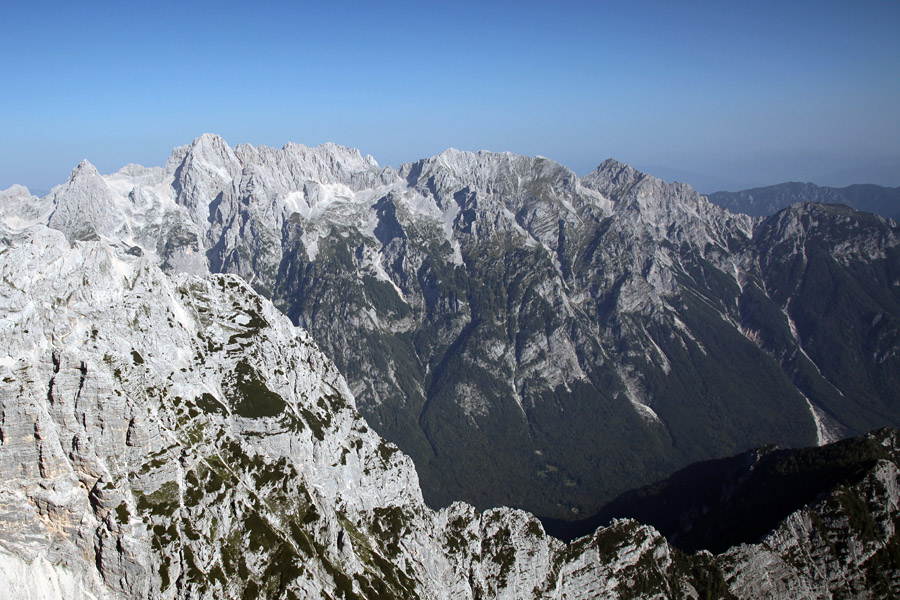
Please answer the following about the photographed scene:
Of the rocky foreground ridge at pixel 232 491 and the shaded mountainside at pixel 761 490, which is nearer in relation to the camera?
the rocky foreground ridge at pixel 232 491

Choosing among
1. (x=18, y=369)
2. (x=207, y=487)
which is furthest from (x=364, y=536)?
(x=18, y=369)

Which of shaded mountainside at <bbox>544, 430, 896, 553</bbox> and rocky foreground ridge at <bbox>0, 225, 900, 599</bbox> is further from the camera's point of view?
shaded mountainside at <bbox>544, 430, 896, 553</bbox>

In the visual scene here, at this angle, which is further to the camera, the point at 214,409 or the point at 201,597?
the point at 214,409

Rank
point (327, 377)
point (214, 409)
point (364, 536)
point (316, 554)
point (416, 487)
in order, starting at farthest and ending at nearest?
point (327, 377)
point (416, 487)
point (364, 536)
point (214, 409)
point (316, 554)

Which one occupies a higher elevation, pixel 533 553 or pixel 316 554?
pixel 316 554

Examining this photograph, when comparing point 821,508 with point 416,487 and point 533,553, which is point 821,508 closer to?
point 533,553

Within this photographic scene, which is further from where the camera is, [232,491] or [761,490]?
[761,490]

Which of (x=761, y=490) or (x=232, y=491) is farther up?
(x=232, y=491)

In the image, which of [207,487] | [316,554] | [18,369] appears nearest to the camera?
[18,369]
